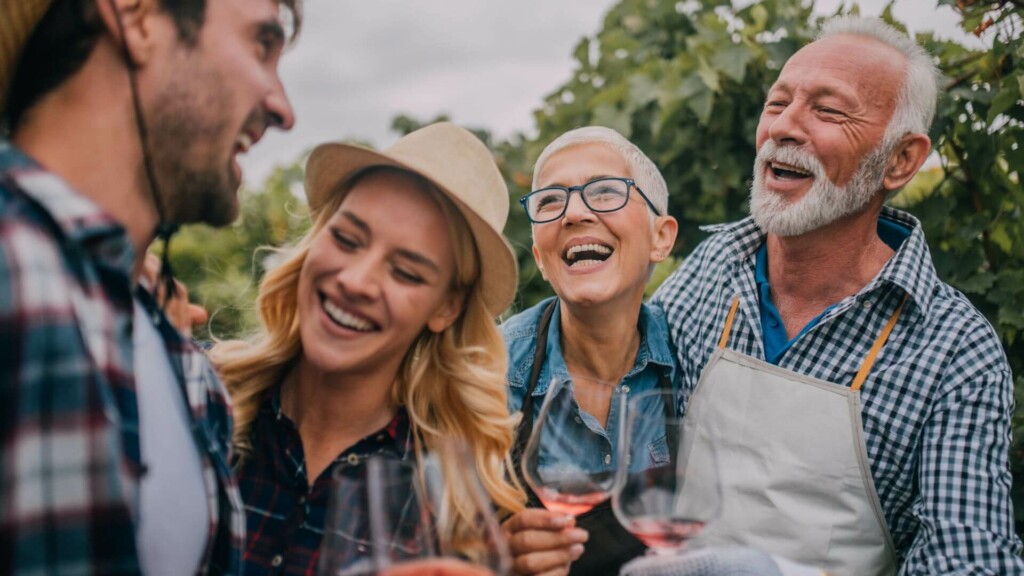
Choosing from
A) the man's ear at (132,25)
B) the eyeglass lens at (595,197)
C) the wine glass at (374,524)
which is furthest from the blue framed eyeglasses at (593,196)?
the wine glass at (374,524)

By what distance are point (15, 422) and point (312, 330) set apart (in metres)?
1.03

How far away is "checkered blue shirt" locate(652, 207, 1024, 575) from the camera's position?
2799 millimetres

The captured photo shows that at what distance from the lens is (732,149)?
4.97 m

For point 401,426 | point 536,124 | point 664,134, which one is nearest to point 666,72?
point 664,134

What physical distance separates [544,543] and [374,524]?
825mm

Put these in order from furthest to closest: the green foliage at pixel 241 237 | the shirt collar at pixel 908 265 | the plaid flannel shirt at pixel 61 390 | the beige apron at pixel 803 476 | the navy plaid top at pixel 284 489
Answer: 1. the green foliage at pixel 241 237
2. the shirt collar at pixel 908 265
3. the beige apron at pixel 803 476
4. the navy plaid top at pixel 284 489
5. the plaid flannel shirt at pixel 61 390

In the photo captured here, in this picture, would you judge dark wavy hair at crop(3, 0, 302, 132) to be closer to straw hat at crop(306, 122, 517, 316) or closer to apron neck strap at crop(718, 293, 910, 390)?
straw hat at crop(306, 122, 517, 316)


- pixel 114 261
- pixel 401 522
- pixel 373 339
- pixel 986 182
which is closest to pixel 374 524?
pixel 401 522

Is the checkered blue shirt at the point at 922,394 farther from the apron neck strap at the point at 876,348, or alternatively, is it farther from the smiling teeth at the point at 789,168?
the smiling teeth at the point at 789,168

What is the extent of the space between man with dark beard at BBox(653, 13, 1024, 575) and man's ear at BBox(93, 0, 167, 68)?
1.76 meters

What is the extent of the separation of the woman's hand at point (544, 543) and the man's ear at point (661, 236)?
1.54 m

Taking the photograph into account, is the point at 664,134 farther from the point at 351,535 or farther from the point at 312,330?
the point at 351,535

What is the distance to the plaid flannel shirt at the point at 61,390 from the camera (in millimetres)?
1379

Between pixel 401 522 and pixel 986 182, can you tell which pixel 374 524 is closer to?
pixel 401 522
